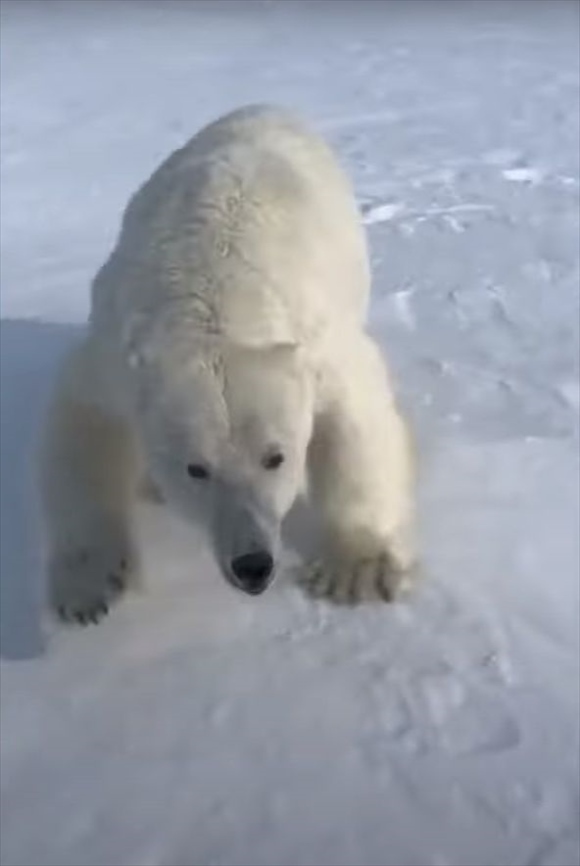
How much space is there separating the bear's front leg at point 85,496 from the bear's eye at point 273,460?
45cm

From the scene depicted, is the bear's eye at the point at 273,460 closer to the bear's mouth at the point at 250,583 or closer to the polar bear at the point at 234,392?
the polar bear at the point at 234,392

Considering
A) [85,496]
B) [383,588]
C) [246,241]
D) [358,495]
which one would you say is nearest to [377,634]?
[383,588]

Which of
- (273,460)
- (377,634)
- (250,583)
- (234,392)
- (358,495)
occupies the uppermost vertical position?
(234,392)

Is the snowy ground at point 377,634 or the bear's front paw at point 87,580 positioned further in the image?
the bear's front paw at point 87,580

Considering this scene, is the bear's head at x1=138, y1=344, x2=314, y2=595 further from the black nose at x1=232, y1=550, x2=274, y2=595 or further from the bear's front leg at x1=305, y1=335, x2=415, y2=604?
the bear's front leg at x1=305, y1=335, x2=415, y2=604

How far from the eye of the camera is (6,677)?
250 cm

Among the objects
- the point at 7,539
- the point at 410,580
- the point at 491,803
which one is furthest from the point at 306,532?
the point at 491,803

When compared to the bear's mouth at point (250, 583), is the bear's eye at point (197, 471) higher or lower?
higher

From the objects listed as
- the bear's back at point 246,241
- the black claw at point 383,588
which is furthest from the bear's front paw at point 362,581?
the bear's back at point 246,241

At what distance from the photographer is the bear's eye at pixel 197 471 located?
2297 millimetres

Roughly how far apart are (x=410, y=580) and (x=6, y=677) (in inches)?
27.0

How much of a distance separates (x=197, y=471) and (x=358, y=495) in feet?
1.59

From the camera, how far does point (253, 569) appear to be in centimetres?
224

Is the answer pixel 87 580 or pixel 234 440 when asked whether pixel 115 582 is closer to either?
pixel 87 580
